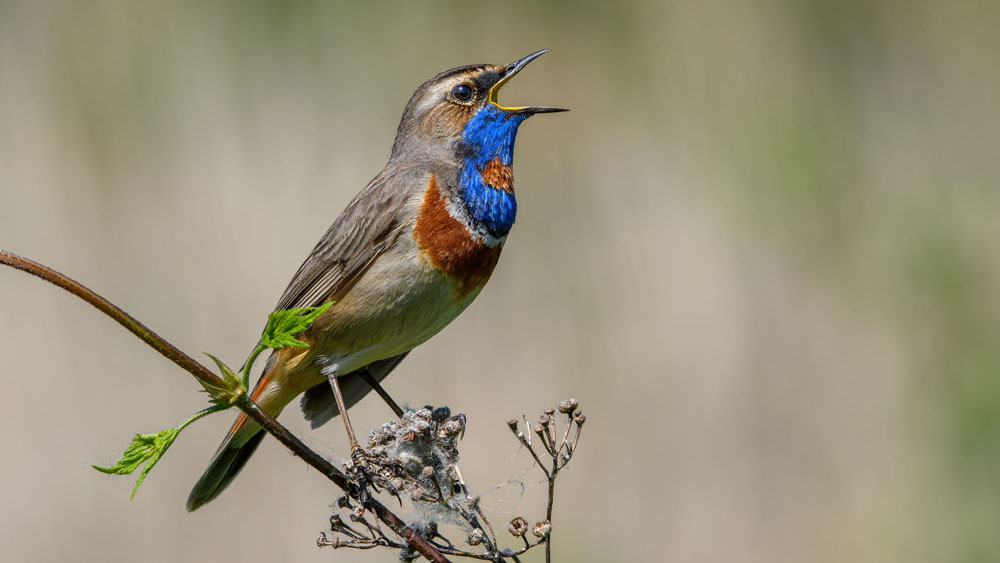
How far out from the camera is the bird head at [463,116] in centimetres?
370

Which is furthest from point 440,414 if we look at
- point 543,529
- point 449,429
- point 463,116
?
point 463,116

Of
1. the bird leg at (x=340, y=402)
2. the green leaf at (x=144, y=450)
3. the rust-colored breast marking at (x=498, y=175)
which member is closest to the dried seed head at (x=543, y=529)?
the green leaf at (x=144, y=450)

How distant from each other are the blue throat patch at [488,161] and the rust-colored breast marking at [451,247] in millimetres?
81

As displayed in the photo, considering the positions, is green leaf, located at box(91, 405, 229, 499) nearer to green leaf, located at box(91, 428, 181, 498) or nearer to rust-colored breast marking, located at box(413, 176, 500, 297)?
green leaf, located at box(91, 428, 181, 498)

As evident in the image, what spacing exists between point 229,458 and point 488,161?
4.54ft

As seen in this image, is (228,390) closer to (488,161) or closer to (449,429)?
(449,429)

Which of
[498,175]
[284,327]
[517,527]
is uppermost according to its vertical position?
[498,175]

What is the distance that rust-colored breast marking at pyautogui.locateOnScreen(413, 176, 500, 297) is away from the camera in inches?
133

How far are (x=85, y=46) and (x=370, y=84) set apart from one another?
1722mm

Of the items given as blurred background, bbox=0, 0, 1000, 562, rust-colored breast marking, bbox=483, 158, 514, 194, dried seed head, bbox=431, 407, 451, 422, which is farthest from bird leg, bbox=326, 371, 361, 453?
blurred background, bbox=0, 0, 1000, 562

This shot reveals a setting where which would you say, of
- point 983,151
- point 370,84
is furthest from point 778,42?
point 370,84

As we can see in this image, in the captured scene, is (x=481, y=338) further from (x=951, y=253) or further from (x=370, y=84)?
(x=951, y=253)

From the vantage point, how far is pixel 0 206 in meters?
6.11

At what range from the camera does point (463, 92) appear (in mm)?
3863
